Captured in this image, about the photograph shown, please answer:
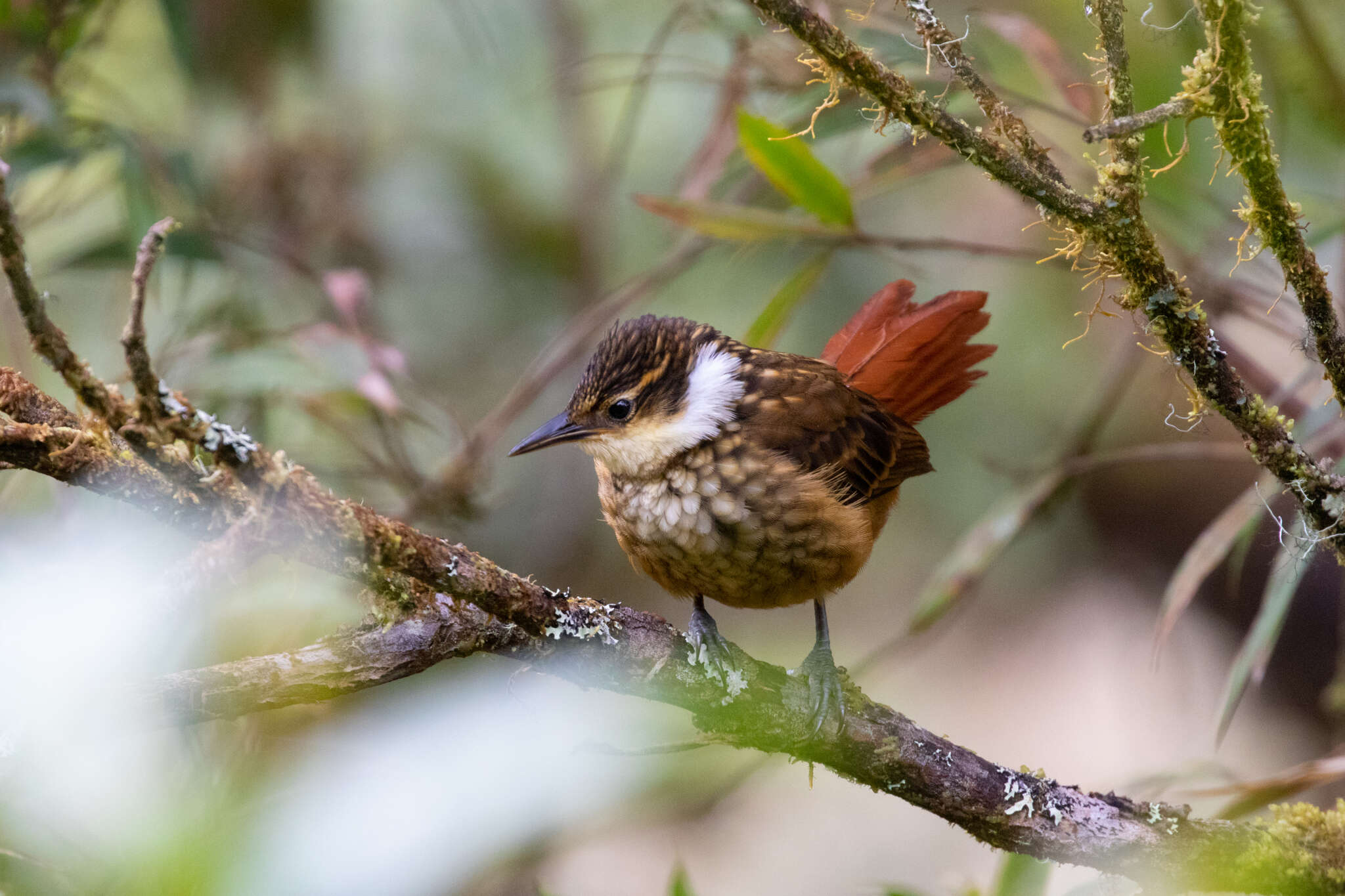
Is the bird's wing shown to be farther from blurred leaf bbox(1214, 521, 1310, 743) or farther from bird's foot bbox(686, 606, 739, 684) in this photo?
blurred leaf bbox(1214, 521, 1310, 743)

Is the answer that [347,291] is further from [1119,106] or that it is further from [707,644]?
[1119,106]

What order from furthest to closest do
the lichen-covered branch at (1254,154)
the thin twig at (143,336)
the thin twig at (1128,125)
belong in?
the lichen-covered branch at (1254,154)
the thin twig at (1128,125)
the thin twig at (143,336)

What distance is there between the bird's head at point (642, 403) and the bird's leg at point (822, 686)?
0.45 meters

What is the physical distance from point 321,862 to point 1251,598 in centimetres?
373

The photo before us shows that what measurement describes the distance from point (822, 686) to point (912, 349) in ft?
2.90

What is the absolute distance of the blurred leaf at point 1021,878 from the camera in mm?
2094

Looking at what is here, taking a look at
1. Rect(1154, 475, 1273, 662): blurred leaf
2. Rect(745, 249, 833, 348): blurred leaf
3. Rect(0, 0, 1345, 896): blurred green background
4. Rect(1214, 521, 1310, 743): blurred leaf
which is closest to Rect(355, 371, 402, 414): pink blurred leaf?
Rect(0, 0, 1345, 896): blurred green background

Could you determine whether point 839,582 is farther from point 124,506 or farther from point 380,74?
point 380,74

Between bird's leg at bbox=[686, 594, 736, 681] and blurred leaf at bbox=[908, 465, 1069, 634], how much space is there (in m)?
0.76

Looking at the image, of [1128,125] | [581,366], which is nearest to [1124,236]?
[1128,125]

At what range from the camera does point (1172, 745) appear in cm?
388

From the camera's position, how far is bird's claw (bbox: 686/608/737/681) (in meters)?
1.60

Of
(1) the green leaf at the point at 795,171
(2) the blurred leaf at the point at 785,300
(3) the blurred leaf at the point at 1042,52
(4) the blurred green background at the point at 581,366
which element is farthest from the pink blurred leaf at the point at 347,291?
(3) the blurred leaf at the point at 1042,52

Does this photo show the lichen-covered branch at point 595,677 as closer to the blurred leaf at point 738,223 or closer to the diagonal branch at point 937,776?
the diagonal branch at point 937,776
